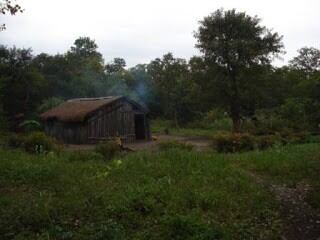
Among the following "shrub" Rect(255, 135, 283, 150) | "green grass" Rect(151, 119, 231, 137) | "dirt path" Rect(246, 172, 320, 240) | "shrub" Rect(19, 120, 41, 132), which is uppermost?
"shrub" Rect(19, 120, 41, 132)

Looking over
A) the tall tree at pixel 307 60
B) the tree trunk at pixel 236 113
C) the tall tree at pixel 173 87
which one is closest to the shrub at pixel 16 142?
the tree trunk at pixel 236 113

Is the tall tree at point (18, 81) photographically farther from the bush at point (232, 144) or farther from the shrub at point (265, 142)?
the shrub at point (265, 142)

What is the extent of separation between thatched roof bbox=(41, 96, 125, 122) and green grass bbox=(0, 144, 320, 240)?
15.4m

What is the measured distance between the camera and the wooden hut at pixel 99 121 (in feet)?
95.2

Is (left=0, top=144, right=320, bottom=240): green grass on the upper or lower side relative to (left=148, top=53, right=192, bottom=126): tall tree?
lower

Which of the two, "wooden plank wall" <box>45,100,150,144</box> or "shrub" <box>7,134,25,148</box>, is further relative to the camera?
"wooden plank wall" <box>45,100,150,144</box>

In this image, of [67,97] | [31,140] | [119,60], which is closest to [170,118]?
[67,97]

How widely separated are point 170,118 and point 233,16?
63.0 ft

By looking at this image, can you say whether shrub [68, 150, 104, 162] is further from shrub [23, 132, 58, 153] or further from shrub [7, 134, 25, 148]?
shrub [7, 134, 25, 148]

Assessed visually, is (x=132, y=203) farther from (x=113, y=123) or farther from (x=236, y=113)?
(x=236, y=113)

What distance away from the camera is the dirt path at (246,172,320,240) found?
8.66m

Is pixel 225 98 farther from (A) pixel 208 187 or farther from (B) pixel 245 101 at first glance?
(A) pixel 208 187

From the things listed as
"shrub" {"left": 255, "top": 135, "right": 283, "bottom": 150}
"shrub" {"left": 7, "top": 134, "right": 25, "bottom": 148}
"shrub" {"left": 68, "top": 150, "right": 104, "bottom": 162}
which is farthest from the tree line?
"shrub" {"left": 68, "top": 150, "right": 104, "bottom": 162}

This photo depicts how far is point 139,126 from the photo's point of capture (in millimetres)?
33344
